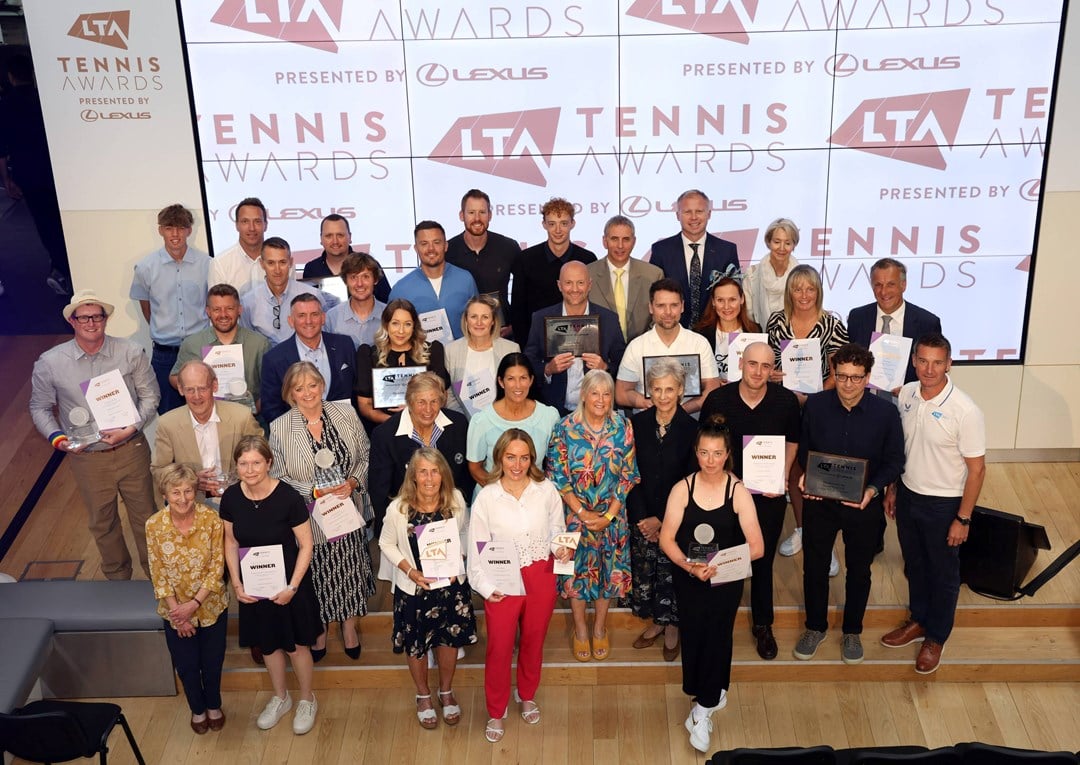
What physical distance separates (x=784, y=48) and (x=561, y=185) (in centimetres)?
166

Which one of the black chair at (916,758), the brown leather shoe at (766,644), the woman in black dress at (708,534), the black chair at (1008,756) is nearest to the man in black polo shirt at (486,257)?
the woman in black dress at (708,534)

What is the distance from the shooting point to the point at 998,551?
533cm

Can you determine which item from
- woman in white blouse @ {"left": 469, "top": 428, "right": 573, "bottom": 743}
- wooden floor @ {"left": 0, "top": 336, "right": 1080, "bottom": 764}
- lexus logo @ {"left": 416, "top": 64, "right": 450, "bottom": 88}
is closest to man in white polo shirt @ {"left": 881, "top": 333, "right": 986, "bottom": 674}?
wooden floor @ {"left": 0, "top": 336, "right": 1080, "bottom": 764}

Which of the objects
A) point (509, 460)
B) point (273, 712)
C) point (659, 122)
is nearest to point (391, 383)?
point (509, 460)

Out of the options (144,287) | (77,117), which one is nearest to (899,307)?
(144,287)

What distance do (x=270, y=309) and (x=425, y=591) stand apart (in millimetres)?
1990

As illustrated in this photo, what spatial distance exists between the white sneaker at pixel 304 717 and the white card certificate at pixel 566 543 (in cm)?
151

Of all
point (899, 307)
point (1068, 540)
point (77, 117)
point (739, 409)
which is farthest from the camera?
point (77, 117)

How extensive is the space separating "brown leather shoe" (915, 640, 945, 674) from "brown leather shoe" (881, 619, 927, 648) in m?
0.12

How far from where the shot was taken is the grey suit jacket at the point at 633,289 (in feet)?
19.4

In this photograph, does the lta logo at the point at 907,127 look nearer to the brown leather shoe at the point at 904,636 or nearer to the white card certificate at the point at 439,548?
the brown leather shoe at the point at 904,636

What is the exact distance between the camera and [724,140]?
6.91 meters

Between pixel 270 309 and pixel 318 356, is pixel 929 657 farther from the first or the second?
pixel 270 309

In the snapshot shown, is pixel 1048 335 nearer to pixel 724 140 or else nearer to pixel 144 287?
pixel 724 140
